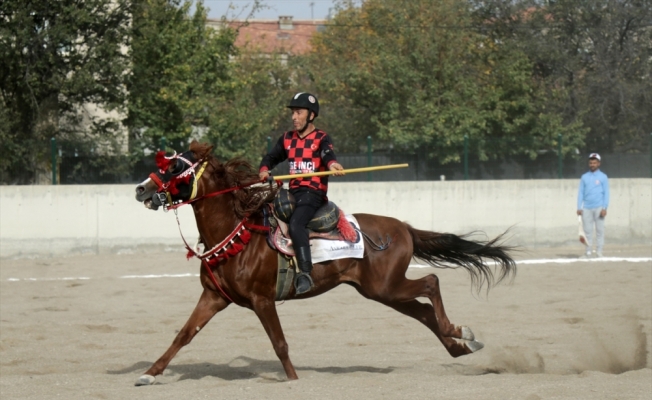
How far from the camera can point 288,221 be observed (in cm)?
715

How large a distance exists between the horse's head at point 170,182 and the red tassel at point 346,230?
1.26 m

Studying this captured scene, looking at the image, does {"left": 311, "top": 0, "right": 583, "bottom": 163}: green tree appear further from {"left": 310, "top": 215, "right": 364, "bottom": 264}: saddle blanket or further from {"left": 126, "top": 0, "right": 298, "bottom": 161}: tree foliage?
{"left": 310, "top": 215, "right": 364, "bottom": 264}: saddle blanket

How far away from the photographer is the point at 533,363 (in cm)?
781

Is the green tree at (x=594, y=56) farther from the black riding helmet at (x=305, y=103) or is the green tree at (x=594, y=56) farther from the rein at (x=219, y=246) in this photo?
the rein at (x=219, y=246)

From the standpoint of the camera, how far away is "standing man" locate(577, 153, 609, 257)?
15102 millimetres

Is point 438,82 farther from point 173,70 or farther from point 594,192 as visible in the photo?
point 594,192

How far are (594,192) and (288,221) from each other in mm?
9306

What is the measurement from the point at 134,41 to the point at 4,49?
3630mm

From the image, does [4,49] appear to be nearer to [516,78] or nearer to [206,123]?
[206,123]

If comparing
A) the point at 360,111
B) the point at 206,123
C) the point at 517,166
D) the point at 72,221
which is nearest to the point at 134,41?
the point at 206,123

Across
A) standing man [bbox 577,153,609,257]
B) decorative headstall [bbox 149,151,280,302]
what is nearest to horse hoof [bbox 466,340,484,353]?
decorative headstall [bbox 149,151,280,302]

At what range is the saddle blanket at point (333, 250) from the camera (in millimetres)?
7211

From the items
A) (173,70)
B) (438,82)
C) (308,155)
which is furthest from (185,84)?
(308,155)

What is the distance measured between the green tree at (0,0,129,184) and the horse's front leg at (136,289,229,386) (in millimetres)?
11722
